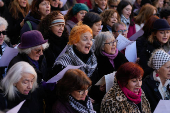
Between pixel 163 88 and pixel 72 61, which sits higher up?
pixel 72 61

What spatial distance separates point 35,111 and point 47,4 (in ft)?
9.21

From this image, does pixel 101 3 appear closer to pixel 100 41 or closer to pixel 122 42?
pixel 122 42

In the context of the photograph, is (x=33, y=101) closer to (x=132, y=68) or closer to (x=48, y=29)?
(x=132, y=68)

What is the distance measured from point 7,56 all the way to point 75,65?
3.40ft

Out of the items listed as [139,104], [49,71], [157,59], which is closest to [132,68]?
[139,104]

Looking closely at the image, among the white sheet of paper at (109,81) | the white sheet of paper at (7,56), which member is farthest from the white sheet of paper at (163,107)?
the white sheet of paper at (7,56)

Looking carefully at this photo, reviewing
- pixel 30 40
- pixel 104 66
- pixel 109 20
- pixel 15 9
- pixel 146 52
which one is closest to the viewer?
pixel 30 40

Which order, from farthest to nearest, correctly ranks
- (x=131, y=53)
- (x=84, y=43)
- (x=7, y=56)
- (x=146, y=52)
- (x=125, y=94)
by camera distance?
(x=146, y=52)
(x=131, y=53)
(x=84, y=43)
(x=7, y=56)
(x=125, y=94)

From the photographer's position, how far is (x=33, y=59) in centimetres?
423

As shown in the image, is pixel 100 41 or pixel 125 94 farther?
pixel 100 41

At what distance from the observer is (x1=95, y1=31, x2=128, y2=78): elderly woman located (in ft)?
16.1

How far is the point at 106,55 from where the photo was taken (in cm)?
491

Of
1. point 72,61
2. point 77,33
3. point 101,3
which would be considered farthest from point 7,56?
point 101,3

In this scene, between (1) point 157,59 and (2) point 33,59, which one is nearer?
(2) point 33,59
